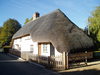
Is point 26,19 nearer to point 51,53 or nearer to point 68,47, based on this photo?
point 51,53

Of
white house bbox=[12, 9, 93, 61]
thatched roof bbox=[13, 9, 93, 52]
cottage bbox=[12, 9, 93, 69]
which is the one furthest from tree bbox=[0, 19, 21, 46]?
thatched roof bbox=[13, 9, 93, 52]

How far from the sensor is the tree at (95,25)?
28298mm

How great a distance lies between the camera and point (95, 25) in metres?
28.9

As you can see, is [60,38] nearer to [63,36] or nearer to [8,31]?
[63,36]

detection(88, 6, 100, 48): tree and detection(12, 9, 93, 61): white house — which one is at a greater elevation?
→ detection(88, 6, 100, 48): tree

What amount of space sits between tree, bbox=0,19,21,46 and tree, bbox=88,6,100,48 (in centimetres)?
3415

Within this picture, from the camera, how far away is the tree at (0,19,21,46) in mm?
52188

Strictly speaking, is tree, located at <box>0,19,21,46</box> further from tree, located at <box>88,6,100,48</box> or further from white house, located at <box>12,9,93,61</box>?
white house, located at <box>12,9,93,61</box>

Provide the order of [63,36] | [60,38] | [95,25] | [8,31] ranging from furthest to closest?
[8,31] < [95,25] < [63,36] < [60,38]

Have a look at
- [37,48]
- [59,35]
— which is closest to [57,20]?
[59,35]

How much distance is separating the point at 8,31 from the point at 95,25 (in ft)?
135

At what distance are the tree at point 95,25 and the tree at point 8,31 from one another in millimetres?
34153

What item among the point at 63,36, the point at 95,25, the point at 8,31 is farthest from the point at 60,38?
the point at 8,31

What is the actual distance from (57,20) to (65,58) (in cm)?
741
